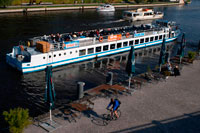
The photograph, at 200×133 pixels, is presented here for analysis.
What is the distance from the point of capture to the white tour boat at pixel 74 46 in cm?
3291

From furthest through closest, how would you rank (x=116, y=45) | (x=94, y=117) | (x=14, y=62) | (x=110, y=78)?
(x=116, y=45)
(x=14, y=62)
(x=110, y=78)
(x=94, y=117)

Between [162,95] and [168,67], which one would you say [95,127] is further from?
[168,67]

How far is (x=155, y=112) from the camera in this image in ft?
64.4

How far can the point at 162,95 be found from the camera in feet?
75.3

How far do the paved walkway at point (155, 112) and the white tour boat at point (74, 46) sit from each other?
15.1 m

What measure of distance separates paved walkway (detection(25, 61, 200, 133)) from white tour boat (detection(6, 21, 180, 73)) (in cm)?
1505

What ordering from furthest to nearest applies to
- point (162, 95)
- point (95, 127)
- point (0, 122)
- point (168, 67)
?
point (168, 67) → point (162, 95) → point (0, 122) → point (95, 127)

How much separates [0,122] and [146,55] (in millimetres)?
31431

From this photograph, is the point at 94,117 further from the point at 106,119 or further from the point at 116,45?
the point at 116,45

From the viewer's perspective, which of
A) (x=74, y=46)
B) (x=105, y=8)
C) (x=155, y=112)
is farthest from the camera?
(x=105, y=8)

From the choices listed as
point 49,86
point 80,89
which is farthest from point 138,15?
point 49,86

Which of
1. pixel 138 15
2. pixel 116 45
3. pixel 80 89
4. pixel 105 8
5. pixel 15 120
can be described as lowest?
pixel 80 89

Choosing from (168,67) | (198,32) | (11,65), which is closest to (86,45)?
(11,65)

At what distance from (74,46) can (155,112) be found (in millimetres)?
20989
